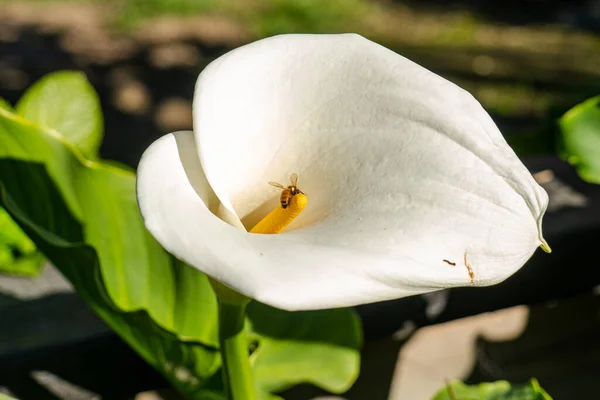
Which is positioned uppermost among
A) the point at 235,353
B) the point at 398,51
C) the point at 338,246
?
the point at 338,246

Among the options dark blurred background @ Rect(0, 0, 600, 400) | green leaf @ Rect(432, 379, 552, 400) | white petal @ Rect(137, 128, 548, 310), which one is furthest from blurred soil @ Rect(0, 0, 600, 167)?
white petal @ Rect(137, 128, 548, 310)

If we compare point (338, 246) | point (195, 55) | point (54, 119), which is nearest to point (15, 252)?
point (54, 119)

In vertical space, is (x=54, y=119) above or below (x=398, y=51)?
above

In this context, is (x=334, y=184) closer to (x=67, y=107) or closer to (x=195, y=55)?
(x=67, y=107)

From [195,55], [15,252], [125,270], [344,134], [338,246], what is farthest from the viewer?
[195,55]

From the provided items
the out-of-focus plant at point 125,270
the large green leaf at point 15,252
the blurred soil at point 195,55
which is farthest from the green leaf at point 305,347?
the blurred soil at point 195,55

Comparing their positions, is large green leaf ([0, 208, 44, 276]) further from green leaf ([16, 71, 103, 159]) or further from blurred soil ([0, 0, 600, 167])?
blurred soil ([0, 0, 600, 167])
